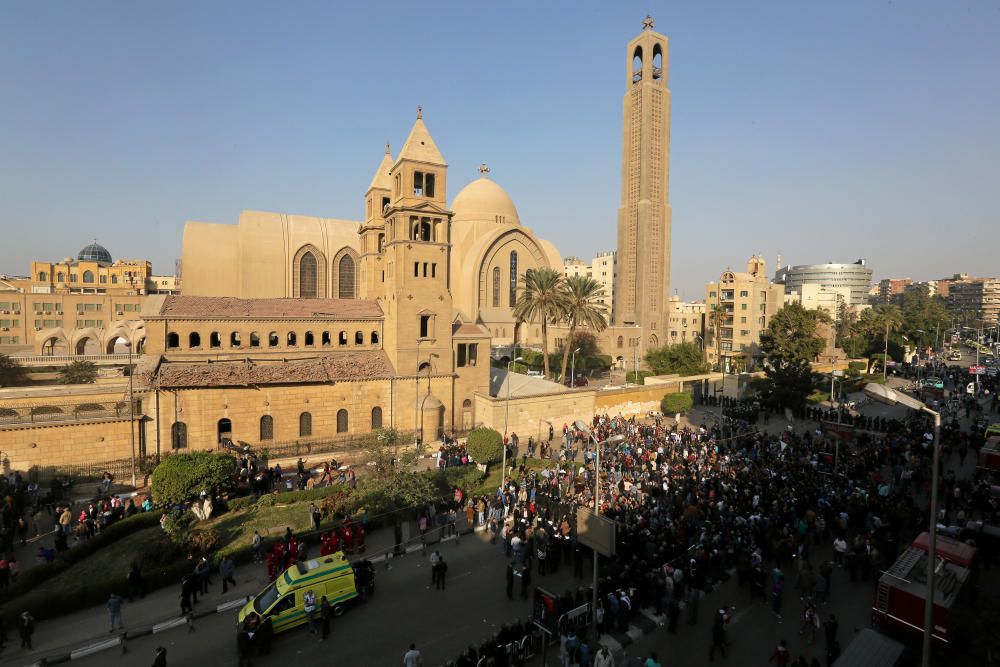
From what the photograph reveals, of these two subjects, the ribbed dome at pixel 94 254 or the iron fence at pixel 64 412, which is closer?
the iron fence at pixel 64 412

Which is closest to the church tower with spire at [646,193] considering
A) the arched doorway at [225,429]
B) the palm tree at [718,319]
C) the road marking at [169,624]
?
the palm tree at [718,319]

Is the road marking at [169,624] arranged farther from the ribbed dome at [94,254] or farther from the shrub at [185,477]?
the ribbed dome at [94,254]

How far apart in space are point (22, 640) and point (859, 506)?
22.6 metres

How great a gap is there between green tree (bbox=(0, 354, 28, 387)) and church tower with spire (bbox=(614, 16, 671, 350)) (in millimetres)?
55713

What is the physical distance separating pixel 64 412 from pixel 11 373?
602 inches

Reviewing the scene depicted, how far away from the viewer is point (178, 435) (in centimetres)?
2520

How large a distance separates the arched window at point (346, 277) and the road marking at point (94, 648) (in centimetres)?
3706

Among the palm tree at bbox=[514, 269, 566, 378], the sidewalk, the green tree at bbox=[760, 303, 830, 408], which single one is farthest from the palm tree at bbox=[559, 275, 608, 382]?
the sidewalk

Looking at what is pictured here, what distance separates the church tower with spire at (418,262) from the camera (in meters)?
30.0

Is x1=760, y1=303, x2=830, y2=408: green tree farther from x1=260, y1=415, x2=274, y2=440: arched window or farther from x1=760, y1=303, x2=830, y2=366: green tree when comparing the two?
x1=260, y1=415, x2=274, y2=440: arched window

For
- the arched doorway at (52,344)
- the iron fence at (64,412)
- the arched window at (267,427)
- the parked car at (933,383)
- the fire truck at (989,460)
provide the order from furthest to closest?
the arched doorway at (52,344) → the parked car at (933,383) → the arched window at (267,427) → the iron fence at (64,412) → the fire truck at (989,460)

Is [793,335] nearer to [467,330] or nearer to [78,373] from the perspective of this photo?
[467,330]

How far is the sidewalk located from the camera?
12258mm

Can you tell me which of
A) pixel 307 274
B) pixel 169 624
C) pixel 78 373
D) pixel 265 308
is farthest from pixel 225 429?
pixel 307 274
